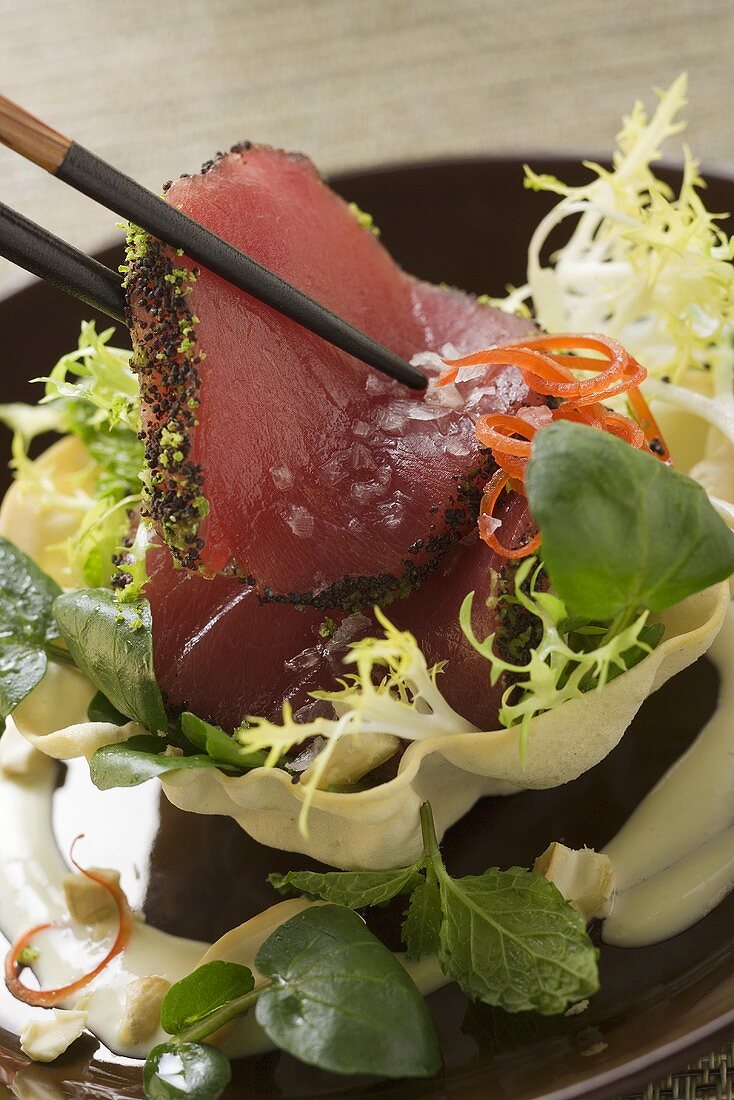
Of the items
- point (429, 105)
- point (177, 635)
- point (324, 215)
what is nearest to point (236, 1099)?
point (177, 635)

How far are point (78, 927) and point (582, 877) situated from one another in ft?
2.56

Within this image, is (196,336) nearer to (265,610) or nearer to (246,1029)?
(265,610)

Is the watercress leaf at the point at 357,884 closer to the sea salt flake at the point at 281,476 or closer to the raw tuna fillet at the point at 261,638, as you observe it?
the raw tuna fillet at the point at 261,638

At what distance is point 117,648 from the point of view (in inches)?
71.3

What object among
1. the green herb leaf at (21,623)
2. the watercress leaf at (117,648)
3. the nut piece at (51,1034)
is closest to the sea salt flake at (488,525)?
the watercress leaf at (117,648)

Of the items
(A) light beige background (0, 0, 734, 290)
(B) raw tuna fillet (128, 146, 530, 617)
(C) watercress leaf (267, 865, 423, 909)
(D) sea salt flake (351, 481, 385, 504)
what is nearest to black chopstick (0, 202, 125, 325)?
(B) raw tuna fillet (128, 146, 530, 617)

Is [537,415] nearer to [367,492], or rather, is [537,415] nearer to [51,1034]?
[367,492]

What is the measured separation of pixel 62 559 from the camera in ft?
7.73

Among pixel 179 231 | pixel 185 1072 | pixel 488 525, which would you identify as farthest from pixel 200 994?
pixel 179 231

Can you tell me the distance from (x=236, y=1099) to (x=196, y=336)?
1021 mm

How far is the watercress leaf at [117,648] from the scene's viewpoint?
70.6 inches

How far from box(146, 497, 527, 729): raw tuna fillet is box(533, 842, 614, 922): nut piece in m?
0.21

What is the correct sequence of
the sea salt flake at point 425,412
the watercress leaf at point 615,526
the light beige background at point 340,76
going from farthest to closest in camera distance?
the light beige background at point 340,76, the sea salt flake at point 425,412, the watercress leaf at point 615,526

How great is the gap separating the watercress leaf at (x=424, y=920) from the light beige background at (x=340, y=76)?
7.90ft
